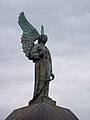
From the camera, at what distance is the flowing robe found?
2552cm

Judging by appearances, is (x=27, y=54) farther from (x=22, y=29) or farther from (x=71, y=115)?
(x=71, y=115)

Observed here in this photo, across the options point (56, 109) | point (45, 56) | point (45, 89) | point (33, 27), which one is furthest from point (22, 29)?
point (56, 109)

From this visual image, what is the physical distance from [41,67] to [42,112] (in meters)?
3.67

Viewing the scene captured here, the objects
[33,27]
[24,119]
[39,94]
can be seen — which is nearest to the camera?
[24,119]

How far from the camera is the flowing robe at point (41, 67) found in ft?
83.7

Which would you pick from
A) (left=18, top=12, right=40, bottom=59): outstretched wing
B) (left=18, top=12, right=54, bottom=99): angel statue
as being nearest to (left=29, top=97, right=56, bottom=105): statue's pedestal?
(left=18, top=12, right=54, bottom=99): angel statue

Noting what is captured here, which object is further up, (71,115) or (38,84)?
(38,84)

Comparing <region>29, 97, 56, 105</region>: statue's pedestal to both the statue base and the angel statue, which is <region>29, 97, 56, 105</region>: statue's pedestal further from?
the angel statue

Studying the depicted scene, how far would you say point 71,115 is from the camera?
24.3 meters

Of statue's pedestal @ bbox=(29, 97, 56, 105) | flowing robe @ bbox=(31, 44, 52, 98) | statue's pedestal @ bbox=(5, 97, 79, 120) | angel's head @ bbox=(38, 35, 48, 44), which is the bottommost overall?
statue's pedestal @ bbox=(5, 97, 79, 120)

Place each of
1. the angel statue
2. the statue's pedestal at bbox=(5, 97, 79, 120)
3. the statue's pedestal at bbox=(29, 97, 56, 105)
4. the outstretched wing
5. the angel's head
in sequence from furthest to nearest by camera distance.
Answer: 1. the outstretched wing
2. the angel's head
3. the angel statue
4. the statue's pedestal at bbox=(29, 97, 56, 105)
5. the statue's pedestal at bbox=(5, 97, 79, 120)

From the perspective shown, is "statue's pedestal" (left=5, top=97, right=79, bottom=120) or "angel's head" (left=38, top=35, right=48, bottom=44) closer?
"statue's pedestal" (left=5, top=97, right=79, bottom=120)

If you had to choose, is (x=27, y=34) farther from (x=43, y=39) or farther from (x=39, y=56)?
(x=39, y=56)

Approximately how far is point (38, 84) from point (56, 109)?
2.46 m
